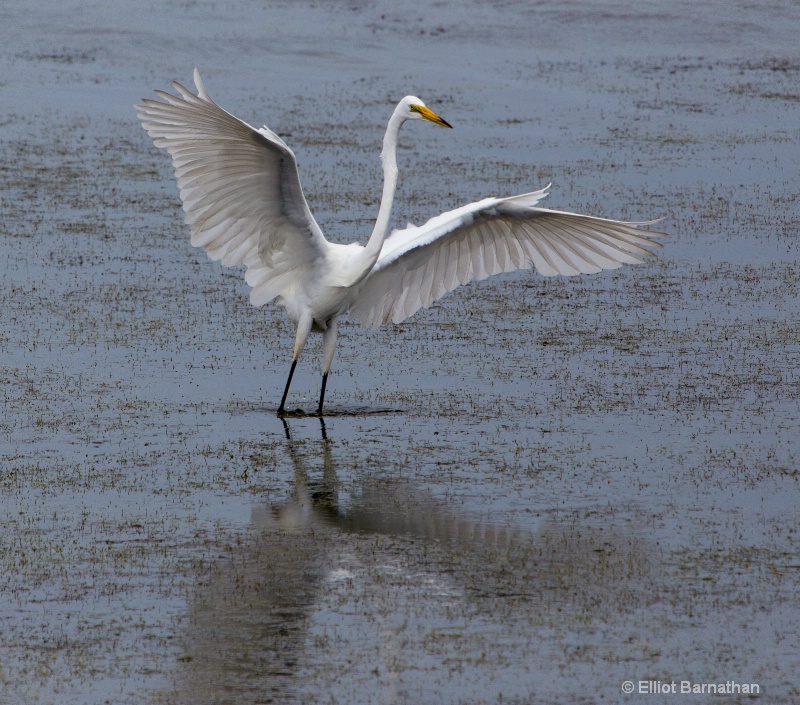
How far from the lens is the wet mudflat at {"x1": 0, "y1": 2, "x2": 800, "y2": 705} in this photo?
5879mm

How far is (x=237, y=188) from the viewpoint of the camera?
937cm

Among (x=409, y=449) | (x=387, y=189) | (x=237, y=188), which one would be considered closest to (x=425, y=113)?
(x=387, y=189)

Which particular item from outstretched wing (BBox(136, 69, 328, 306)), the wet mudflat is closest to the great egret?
outstretched wing (BBox(136, 69, 328, 306))

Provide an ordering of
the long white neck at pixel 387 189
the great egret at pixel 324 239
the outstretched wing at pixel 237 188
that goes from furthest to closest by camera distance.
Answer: the long white neck at pixel 387 189 < the great egret at pixel 324 239 < the outstretched wing at pixel 237 188

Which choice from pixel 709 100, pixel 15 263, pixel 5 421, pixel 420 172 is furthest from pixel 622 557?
pixel 709 100

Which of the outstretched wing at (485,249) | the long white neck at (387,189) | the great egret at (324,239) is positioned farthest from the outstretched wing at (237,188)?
the outstretched wing at (485,249)

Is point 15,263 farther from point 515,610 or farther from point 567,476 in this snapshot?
point 515,610

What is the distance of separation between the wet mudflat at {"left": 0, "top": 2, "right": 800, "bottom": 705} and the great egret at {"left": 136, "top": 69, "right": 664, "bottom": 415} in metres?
0.70

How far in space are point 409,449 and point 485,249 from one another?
219cm

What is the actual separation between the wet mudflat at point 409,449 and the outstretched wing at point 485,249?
616 millimetres

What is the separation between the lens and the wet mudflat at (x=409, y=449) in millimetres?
5879

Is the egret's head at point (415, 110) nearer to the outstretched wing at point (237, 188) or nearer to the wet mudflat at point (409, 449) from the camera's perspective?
the outstretched wing at point (237, 188)

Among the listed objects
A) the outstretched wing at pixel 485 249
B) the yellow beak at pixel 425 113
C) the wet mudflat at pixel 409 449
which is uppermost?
the yellow beak at pixel 425 113

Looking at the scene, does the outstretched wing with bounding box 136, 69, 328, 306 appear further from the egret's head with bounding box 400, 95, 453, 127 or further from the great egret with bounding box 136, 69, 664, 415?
the egret's head with bounding box 400, 95, 453, 127
